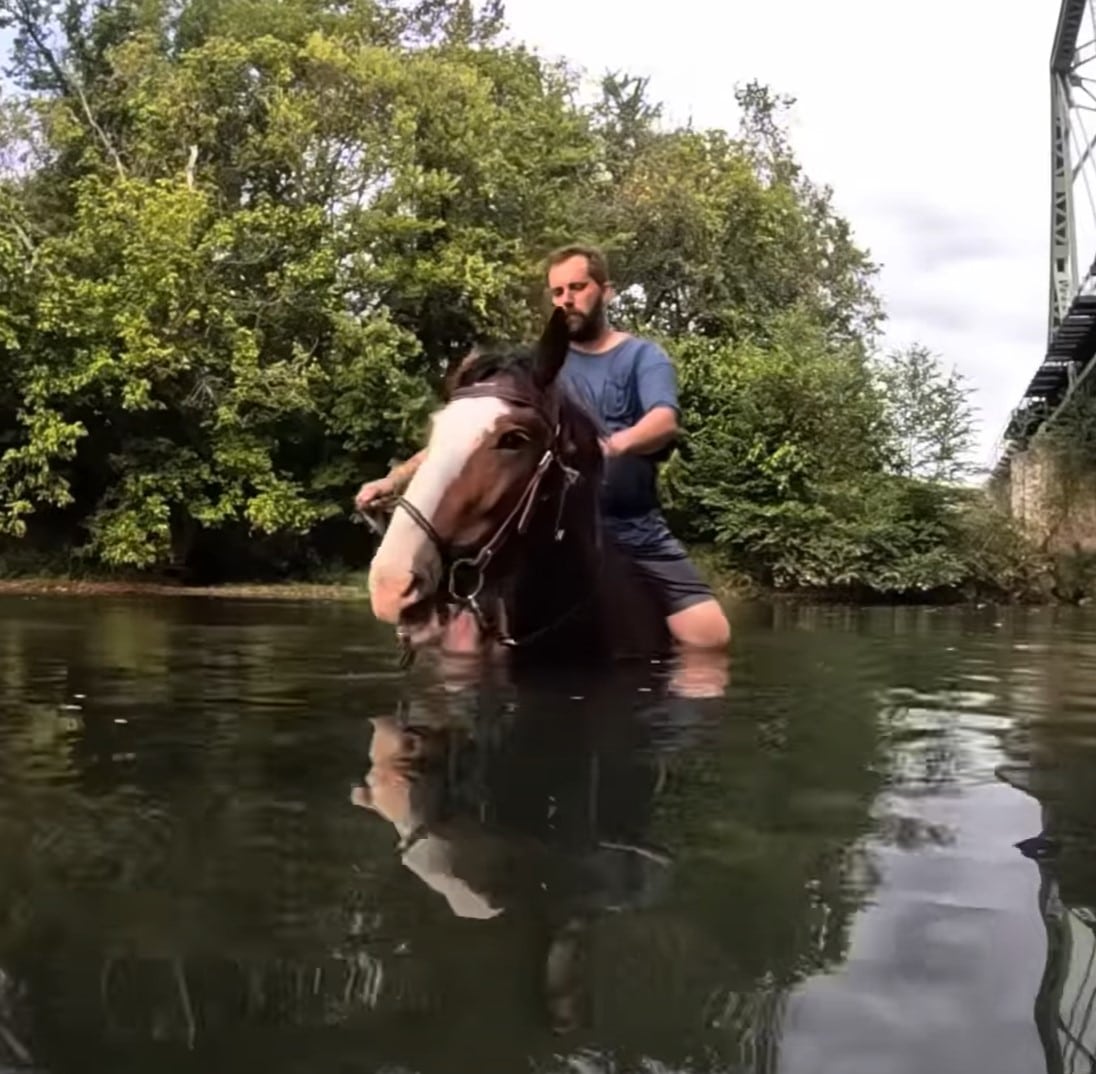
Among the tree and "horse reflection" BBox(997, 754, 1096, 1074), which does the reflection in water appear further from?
the tree

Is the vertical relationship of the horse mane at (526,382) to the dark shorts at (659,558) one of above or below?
above

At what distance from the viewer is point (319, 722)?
15.0 feet

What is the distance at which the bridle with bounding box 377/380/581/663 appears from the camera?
14.2ft

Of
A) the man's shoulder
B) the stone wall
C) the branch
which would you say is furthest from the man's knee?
the branch

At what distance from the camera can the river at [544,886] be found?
1.67 m

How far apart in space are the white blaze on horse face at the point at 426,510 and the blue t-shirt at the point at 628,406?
0.96 m

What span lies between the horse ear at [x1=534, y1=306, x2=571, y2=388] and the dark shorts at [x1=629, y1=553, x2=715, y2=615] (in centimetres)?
114

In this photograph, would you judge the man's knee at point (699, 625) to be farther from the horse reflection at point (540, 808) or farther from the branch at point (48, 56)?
the branch at point (48, 56)

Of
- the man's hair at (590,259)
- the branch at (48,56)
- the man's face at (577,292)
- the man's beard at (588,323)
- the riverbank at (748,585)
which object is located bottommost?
the riverbank at (748,585)

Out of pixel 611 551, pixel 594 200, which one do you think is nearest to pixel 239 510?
pixel 594 200

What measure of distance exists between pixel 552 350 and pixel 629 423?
86 cm

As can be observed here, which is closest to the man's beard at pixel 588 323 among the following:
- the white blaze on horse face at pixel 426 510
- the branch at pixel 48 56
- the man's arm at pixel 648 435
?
the man's arm at pixel 648 435

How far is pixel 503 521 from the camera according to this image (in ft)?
14.7

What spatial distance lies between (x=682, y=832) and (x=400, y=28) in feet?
104
